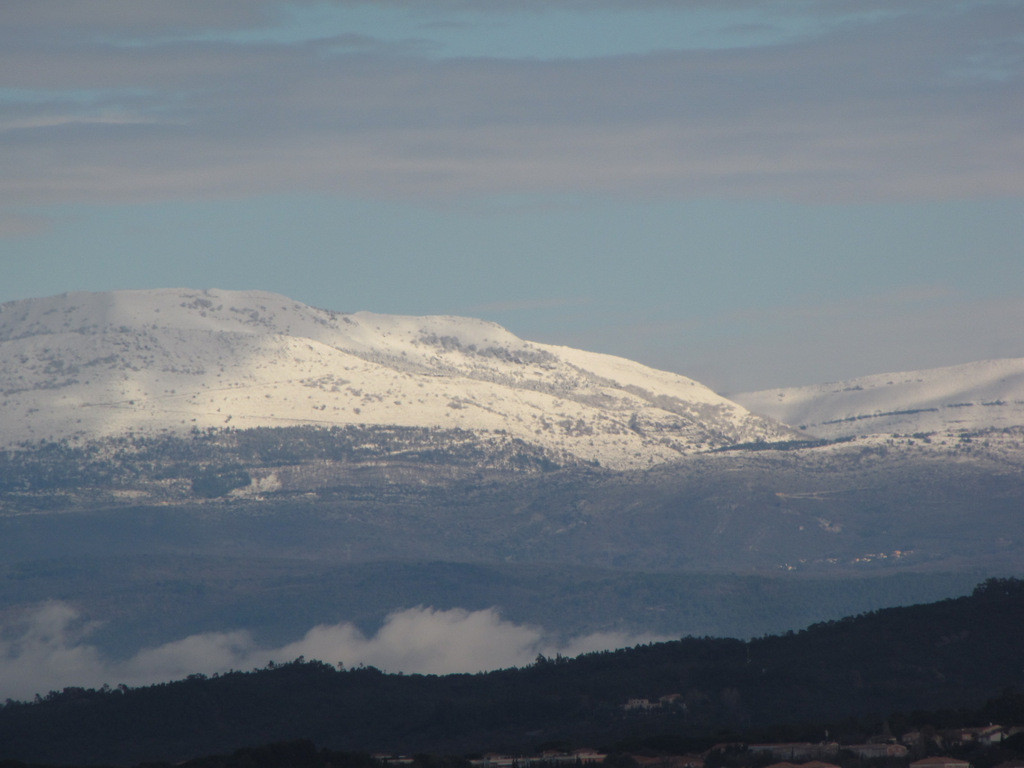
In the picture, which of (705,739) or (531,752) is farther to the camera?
(531,752)

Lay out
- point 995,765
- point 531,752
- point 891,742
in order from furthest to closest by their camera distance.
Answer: point 531,752
point 891,742
point 995,765

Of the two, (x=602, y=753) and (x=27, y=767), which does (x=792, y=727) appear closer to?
(x=602, y=753)

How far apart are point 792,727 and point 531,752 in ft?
76.8

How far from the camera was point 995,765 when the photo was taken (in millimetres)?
153250

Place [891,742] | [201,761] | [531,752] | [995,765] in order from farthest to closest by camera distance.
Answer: [531,752], [201,761], [891,742], [995,765]

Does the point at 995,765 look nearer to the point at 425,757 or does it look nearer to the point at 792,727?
the point at 792,727

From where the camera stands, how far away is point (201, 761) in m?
181

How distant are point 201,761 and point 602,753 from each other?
34012mm

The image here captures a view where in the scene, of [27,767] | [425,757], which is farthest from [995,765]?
[27,767]

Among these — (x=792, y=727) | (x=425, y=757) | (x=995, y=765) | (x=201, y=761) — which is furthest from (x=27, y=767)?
(x=995, y=765)

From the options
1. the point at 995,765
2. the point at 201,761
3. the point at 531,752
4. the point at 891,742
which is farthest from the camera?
the point at 531,752

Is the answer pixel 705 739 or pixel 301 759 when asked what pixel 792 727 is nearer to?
pixel 705 739

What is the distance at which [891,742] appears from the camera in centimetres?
17012

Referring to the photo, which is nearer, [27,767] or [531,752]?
A: [27,767]
